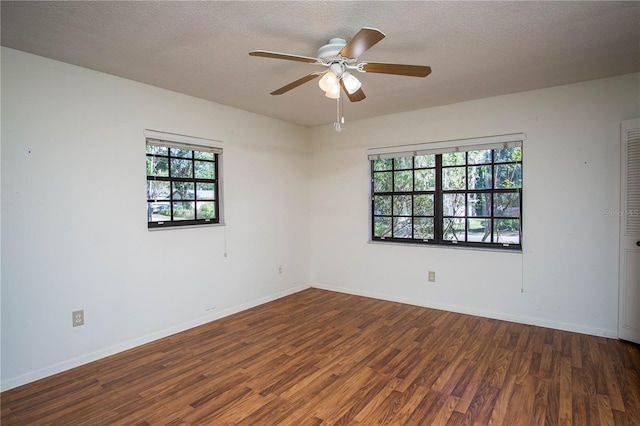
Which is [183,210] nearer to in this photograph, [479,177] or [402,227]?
[402,227]

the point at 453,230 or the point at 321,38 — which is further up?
the point at 321,38

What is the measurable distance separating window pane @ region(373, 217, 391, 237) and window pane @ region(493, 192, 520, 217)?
1.38m

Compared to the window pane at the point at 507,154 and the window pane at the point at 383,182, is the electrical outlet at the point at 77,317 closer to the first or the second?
the window pane at the point at 383,182

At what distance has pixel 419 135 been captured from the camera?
14.5 feet

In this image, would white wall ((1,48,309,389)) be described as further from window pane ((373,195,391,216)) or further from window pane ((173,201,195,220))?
window pane ((373,195,391,216))

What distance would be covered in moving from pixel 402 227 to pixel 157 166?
314 cm

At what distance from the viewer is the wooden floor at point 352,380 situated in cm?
220

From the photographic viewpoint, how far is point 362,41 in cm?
187

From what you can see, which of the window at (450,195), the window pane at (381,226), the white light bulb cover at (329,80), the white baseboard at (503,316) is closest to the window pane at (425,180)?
the window at (450,195)

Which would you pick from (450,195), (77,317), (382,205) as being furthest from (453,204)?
(77,317)

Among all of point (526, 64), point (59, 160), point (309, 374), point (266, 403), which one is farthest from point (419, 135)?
point (59, 160)

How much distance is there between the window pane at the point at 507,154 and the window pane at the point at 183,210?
3.56m

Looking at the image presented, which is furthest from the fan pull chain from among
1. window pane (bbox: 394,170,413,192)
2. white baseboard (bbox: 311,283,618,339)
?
white baseboard (bbox: 311,283,618,339)

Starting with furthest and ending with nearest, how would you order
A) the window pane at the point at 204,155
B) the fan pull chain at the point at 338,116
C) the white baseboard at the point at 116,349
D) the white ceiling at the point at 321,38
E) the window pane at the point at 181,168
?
1. the window pane at the point at 204,155
2. the window pane at the point at 181,168
3. the white baseboard at the point at 116,349
4. the fan pull chain at the point at 338,116
5. the white ceiling at the point at 321,38
